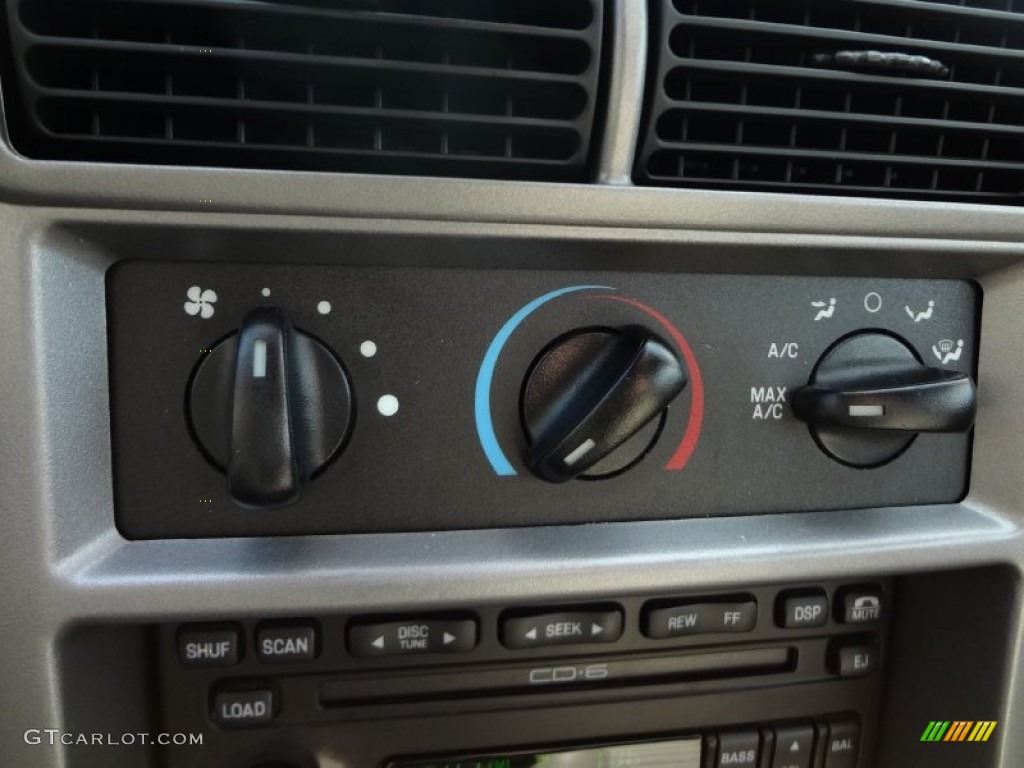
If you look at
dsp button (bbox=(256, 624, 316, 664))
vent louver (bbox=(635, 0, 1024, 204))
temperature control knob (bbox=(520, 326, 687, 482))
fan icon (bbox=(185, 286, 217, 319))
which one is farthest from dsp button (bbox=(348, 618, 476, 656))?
vent louver (bbox=(635, 0, 1024, 204))

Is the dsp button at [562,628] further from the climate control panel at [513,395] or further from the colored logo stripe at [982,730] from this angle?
the colored logo stripe at [982,730]

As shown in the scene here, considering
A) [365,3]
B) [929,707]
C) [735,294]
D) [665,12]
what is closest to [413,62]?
[365,3]

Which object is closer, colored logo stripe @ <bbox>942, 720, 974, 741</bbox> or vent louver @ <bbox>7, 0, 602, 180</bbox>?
vent louver @ <bbox>7, 0, 602, 180</bbox>

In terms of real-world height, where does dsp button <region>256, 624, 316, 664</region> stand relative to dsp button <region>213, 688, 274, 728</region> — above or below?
above

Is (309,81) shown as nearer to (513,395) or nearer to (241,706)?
(513,395)

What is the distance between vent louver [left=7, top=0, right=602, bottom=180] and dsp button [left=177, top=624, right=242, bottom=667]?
1.01ft

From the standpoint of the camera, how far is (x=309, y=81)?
434mm

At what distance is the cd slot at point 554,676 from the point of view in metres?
0.56

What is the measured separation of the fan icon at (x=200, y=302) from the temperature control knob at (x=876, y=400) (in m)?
0.41

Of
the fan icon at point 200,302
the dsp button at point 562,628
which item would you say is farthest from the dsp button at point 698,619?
the fan icon at point 200,302

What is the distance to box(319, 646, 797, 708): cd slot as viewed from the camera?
56 cm

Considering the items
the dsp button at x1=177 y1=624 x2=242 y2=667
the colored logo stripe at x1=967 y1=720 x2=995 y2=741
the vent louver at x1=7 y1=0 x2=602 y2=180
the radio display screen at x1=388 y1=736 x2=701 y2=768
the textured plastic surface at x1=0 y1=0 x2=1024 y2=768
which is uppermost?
the vent louver at x1=7 y1=0 x2=602 y2=180

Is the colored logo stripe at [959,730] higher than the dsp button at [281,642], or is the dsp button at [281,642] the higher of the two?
the dsp button at [281,642]

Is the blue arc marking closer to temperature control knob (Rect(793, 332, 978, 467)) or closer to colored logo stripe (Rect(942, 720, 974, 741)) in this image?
temperature control knob (Rect(793, 332, 978, 467))
